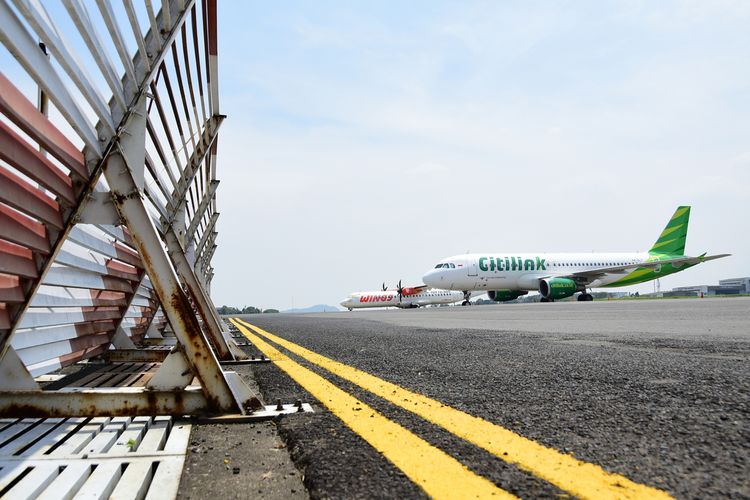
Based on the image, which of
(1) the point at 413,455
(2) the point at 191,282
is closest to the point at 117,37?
(1) the point at 413,455

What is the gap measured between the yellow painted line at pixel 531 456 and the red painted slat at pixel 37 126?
174cm

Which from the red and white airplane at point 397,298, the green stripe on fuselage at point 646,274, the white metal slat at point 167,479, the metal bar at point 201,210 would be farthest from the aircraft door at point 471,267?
the white metal slat at point 167,479

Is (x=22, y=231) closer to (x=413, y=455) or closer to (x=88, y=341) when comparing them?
(x=413, y=455)

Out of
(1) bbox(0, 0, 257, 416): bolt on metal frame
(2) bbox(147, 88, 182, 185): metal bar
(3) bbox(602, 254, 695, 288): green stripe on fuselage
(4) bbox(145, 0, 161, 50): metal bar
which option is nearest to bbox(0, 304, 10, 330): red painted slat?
(1) bbox(0, 0, 257, 416): bolt on metal frame

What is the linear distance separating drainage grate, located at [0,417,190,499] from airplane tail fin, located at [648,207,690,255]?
4233cm

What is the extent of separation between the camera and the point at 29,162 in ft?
6.04

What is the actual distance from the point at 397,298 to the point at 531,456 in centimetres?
5407

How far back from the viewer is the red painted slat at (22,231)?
183 cm

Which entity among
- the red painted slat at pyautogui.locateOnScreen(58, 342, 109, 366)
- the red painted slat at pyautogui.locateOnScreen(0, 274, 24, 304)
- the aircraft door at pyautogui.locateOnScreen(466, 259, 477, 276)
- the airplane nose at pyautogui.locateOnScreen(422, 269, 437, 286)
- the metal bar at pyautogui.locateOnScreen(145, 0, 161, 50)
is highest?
the aircraft door at pyautogui.locateOnScreen(466, 259, 477, 276)

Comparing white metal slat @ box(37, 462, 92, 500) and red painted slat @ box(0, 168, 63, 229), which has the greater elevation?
red painted slat @ box(0, 168, 63, 229)

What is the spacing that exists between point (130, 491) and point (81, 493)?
0.39 ft

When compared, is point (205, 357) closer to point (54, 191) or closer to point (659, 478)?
point (54, 191)

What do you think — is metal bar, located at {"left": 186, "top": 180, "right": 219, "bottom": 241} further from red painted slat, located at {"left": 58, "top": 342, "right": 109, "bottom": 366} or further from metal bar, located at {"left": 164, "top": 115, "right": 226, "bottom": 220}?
red painted slat, located at {"left": 58, "top": 342, "right": 109, "bottom": 366}

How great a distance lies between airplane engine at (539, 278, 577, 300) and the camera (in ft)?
96.4
